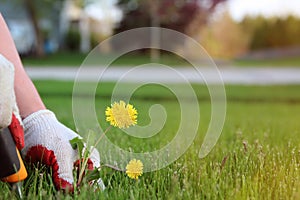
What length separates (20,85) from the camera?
167 centimetres

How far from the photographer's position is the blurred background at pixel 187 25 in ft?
60.7

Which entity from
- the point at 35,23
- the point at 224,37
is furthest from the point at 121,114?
the point at 224,37

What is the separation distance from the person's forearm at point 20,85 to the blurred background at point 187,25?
15488mm

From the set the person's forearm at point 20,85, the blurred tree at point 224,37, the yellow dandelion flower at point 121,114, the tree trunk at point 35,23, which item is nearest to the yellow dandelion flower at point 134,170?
the yellow dandelion flower at point 121,114

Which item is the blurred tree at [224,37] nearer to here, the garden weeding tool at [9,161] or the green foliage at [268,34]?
the green foliage at [268,34]

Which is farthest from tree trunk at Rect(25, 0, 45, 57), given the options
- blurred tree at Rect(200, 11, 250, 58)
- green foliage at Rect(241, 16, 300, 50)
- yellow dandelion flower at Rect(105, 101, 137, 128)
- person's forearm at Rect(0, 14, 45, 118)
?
yellow dandelion flower at Rect(105, 101, 137, 128)

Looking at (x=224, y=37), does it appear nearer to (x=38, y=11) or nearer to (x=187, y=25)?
(x=187, y=25)

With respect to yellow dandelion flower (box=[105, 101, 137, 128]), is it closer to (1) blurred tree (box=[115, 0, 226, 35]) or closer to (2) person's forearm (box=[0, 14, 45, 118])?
(2) person's forearm (box=[0, 14, 45, 118])

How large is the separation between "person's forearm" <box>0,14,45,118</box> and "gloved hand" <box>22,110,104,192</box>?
4 cm

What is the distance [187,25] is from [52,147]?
1813 centimetres

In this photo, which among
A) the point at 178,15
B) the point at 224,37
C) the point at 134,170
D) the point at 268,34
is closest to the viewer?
the point at 134,170

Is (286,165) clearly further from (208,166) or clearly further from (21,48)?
(21,48)

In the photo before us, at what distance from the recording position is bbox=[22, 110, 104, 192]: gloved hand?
153 cm

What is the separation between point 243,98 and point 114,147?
5.11 metres
